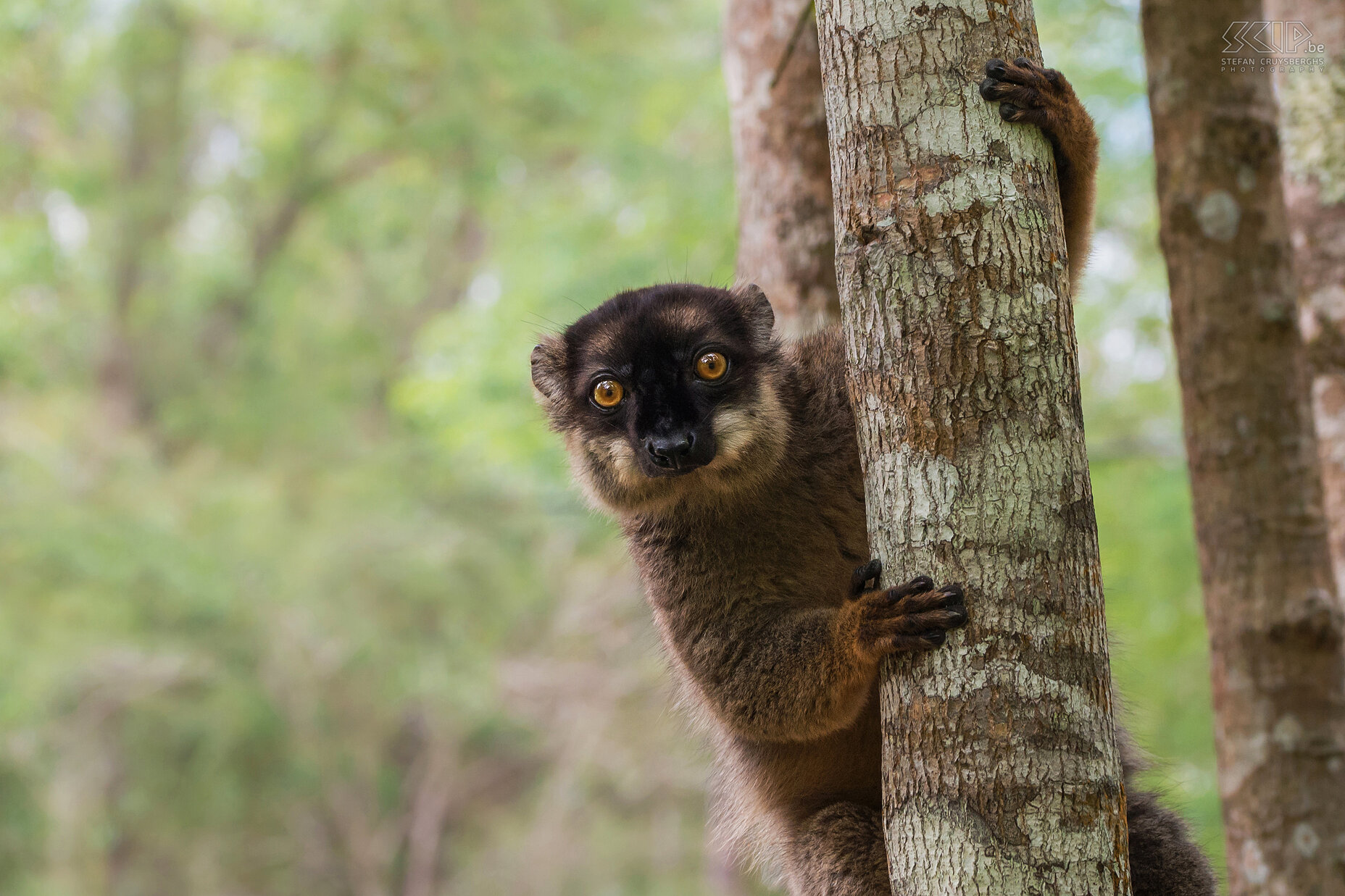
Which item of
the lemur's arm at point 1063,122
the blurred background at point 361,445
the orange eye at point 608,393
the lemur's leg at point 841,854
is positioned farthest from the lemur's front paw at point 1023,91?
the blurred background at point 361,445

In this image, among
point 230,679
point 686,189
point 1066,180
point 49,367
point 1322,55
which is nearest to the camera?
point 1066,180

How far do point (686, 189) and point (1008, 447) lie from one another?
8.61m

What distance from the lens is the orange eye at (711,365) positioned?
4055 mm

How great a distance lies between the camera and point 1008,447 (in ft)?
8.56

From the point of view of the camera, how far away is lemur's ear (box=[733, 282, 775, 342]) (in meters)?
4.36

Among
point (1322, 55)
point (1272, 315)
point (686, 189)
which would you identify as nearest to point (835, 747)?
point (1272, 315)

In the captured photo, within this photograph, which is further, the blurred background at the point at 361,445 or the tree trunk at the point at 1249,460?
the blurred background at the point at 361,445

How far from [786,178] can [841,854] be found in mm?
3060

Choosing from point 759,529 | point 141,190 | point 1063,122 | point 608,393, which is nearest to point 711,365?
point 608,393

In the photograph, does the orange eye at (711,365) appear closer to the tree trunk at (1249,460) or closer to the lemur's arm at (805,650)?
the lemur's arm at (805,650)

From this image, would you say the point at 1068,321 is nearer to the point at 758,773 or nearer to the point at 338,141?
the point at 758,773

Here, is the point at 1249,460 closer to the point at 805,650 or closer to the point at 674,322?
the point at 805,650

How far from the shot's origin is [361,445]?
19062 mm

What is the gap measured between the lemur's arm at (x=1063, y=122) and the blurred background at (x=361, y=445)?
5893mm
